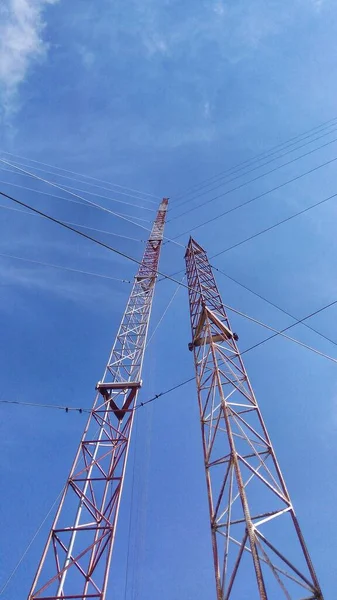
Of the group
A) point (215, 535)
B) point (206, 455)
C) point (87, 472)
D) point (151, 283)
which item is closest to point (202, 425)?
point (206, 455)

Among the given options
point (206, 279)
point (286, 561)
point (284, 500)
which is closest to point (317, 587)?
point (286, 561)

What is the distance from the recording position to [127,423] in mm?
17469

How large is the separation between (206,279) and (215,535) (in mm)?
13480

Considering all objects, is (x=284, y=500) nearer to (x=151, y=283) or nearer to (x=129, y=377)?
(x=129, y=377)

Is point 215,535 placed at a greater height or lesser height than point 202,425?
lesser

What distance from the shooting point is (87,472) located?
15.7m

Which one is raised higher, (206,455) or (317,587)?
(206,455)

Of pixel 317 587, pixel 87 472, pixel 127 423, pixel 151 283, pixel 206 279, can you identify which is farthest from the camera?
pixel 151 283

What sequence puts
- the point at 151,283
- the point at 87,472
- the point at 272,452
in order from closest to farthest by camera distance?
the point at 272,452, the point at 87,472, the point at 151,283

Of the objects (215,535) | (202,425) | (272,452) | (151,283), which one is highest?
(151,283)

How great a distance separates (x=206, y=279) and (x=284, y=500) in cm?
1315

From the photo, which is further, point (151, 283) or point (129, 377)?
point (151, 283)

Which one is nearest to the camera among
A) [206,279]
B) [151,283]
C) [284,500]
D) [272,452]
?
[284,500]

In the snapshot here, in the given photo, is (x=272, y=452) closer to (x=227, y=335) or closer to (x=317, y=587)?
(x=317, y=587)
